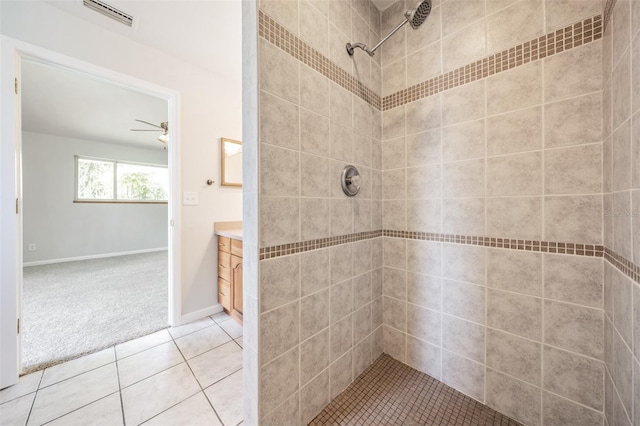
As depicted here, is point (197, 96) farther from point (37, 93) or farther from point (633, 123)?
point (633, 123)

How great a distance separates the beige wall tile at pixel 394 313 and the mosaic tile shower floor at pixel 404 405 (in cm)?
28

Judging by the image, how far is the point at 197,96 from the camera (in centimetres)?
224

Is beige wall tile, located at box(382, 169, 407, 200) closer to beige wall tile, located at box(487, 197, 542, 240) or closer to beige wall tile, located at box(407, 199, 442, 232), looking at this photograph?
beige wall tile, located at box(407, 199, 442, 232)

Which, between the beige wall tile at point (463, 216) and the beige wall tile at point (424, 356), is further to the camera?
the beige wall tile at point (424, 356)

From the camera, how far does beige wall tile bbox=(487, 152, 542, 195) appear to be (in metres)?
1.07

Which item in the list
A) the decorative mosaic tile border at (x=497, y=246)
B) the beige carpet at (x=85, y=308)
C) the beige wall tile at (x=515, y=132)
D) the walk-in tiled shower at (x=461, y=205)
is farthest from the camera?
the beige carpet at (x=85, y=308)

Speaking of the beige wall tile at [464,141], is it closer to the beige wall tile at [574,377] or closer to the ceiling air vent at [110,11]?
the beige wall tile at [574,377]

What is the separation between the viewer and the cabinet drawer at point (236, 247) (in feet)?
6.62

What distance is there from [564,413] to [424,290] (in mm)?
723

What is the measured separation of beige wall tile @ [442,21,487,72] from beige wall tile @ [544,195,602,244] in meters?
0.83

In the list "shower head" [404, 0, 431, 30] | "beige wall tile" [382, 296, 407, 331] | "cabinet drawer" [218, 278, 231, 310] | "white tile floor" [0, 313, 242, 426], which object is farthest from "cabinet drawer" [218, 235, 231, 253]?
"shower head" [404, 0, 431, 30]

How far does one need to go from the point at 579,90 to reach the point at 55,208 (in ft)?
22.9

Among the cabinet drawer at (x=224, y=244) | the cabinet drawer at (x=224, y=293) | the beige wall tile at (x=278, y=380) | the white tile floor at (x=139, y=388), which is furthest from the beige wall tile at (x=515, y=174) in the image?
the cabinet drawer at (x=224, y=293)

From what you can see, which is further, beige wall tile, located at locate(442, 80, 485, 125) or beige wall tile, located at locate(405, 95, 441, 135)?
beige wall tile, located at locate(405, 95, 441, 135)
